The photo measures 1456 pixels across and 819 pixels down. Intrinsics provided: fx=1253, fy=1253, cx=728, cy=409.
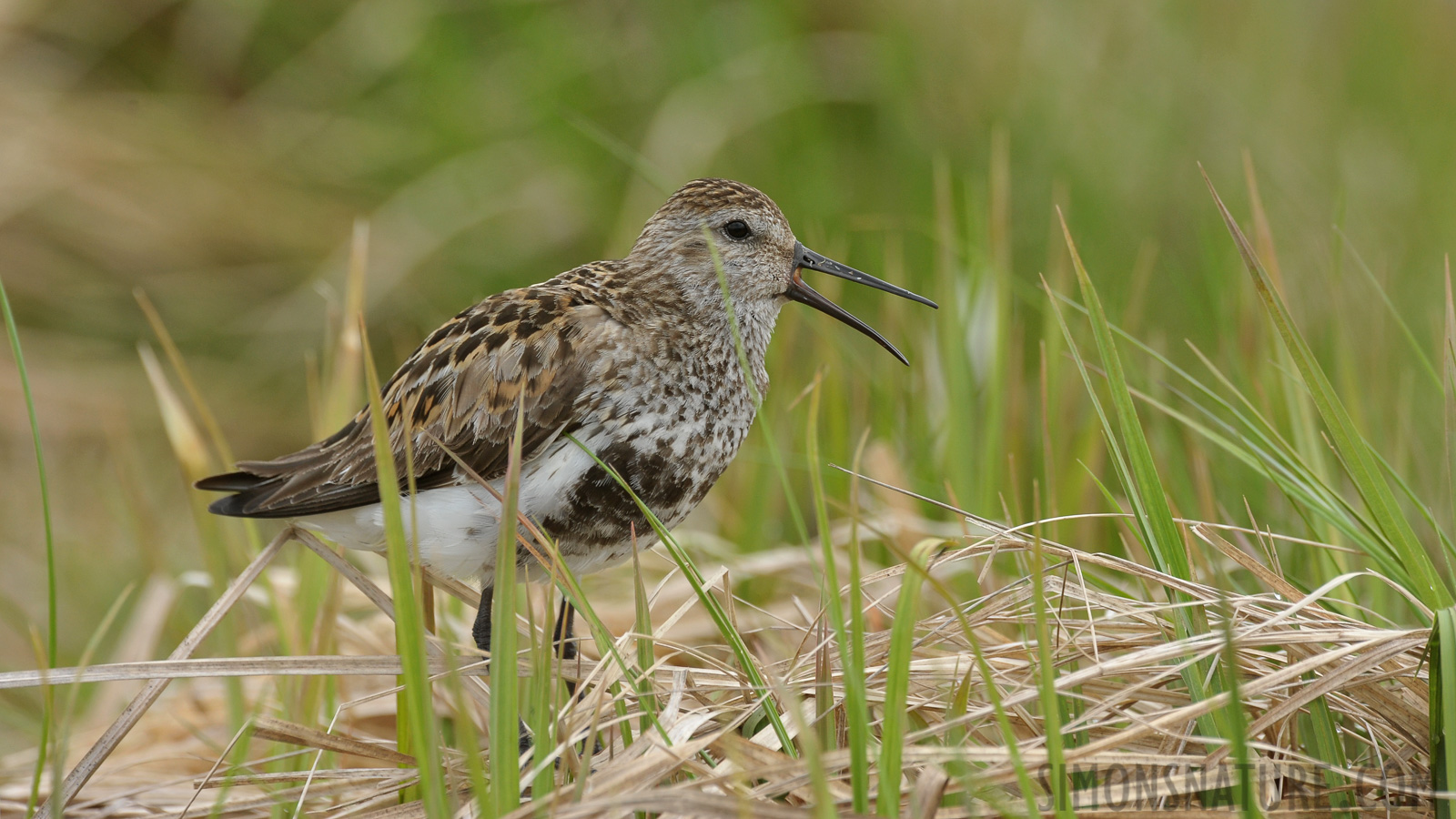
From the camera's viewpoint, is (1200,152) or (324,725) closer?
(324,725)

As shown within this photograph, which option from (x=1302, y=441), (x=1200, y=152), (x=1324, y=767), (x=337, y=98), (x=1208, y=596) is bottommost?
(x=1324, y=767)

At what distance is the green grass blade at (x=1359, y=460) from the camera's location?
2.11m

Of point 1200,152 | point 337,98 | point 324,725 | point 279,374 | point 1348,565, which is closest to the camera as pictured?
point 1348,565

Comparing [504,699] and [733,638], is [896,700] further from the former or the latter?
[504,699]

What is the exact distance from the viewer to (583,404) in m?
2.81

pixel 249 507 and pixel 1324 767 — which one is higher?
pixel 249 507

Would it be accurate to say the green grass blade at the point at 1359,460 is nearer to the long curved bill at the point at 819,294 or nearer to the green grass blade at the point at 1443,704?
the green grass blade at the point at 1443,704

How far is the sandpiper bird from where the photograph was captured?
2795 mm

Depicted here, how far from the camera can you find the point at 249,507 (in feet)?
9.95

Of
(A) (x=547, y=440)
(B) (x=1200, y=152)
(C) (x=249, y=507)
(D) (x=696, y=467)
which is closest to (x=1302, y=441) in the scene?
(D) (x=696, y=467)

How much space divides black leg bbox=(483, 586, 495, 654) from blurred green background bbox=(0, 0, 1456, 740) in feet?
7.80

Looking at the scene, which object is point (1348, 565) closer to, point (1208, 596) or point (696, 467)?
point (1208, 596)

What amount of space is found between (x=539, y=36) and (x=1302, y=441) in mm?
5206

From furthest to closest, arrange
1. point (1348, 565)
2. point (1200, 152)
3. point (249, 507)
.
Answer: point (1200, 152), point (249, 507), point (1348, 565)
